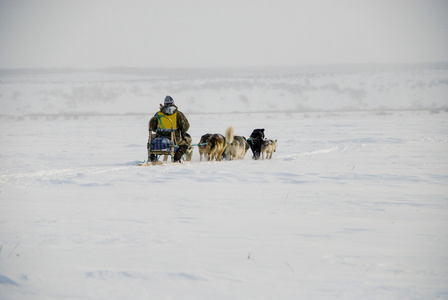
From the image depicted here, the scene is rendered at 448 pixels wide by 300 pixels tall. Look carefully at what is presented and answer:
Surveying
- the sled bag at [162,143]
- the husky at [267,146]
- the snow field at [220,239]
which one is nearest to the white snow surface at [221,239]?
the snow field at [220,239]

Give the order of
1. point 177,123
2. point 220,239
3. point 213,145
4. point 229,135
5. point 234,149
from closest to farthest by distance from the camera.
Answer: point 220,239
point 177,123
point 213,145
point 229,135
point 234,149

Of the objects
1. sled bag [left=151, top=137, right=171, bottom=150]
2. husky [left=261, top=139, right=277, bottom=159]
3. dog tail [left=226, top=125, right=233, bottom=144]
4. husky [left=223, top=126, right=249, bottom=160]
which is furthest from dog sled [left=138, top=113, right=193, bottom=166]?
husky [left=261, top=139, right=277, bottom=159]

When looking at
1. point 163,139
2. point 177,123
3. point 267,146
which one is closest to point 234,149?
point 267,146

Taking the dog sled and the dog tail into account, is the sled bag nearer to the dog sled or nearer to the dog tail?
the dog sled

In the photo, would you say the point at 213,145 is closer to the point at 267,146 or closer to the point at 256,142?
the point at 256,142

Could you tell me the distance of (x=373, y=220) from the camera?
4.12 metres

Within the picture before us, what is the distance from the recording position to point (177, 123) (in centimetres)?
905

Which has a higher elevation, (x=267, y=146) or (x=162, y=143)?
(x=162, y=143)

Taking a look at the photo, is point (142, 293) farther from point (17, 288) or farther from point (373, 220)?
point (373, 220)

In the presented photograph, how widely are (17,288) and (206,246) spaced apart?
4.23 feet

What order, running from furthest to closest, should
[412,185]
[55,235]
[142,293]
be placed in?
[412,185]
[55,235]
[142,293]

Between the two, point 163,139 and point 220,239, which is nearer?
point 220,239

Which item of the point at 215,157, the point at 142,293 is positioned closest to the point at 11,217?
the point at 142,293

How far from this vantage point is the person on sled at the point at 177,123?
8961 mm
